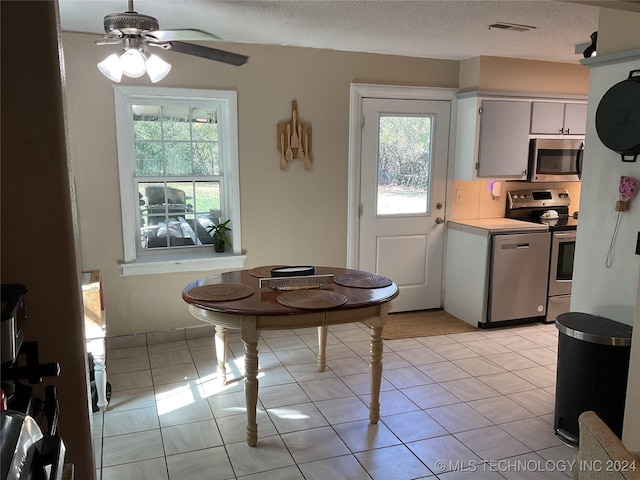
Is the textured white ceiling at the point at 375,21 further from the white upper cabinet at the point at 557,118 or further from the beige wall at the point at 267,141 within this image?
the white upper cabinet at the point at 557,118

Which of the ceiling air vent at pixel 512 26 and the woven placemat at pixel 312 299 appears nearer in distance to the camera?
the woven placemat at pixel 312 299

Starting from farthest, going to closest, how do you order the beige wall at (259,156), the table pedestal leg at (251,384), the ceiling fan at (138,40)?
the beige wall at (259,156) < the table pedestal leg at (251,384) < the ceiling fan at (138,40)

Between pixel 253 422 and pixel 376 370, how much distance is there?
2.39 feet

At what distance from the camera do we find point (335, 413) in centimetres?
310

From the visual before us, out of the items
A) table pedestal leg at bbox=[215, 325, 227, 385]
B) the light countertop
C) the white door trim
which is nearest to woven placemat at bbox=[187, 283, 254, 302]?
table pedestal leg at bbox=[215, 325, 227, 385]

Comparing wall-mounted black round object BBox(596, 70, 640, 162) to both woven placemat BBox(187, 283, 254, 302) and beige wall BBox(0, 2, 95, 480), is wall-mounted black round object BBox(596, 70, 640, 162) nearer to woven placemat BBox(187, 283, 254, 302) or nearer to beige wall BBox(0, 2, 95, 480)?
woven placemat BBox(187, 283, 254, 302)

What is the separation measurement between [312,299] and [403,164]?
2.50 metres

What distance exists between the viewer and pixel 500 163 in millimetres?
4762

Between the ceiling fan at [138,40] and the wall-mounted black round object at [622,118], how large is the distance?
2074mm

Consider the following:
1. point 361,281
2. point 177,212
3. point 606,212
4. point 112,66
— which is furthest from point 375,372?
point 177,212

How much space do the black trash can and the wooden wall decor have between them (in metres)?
2.42

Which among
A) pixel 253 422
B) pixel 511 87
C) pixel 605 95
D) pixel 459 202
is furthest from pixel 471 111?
pixel 253 422

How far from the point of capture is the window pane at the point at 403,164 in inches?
188

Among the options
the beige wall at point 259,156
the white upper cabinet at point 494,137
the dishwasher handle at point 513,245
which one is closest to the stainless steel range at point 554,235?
the dishwasher handle at point 513,245
